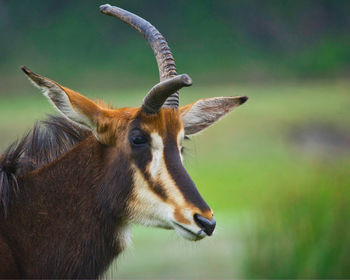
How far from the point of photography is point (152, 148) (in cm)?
589

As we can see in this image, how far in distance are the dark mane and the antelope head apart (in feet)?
1.13

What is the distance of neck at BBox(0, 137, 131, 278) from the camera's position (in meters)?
5.97

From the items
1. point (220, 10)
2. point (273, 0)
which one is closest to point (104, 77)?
point (220, 10)

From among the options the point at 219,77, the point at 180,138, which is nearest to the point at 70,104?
the point at 180,138

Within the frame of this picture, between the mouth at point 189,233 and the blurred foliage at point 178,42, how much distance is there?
87.3 feet

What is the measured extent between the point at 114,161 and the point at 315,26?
1520 inches

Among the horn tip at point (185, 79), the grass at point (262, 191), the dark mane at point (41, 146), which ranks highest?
the horn tip at point (185, 79)

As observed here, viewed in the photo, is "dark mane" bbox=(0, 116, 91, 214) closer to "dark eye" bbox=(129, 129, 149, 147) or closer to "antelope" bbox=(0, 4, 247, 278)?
"antelope" bbox=(0, 4, 247, 278)

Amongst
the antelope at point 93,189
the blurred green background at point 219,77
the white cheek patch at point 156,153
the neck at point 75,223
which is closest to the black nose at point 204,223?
the antelope at point 93,189

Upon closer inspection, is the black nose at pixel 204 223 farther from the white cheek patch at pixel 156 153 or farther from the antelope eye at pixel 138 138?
the antelope eye at pixel 138 138

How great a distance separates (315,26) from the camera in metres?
43.2

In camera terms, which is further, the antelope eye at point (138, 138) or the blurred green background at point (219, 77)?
the blurred green background at point (219, 77)

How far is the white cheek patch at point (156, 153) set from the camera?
581cm

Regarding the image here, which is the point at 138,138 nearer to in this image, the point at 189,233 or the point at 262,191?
the point at 189,233
